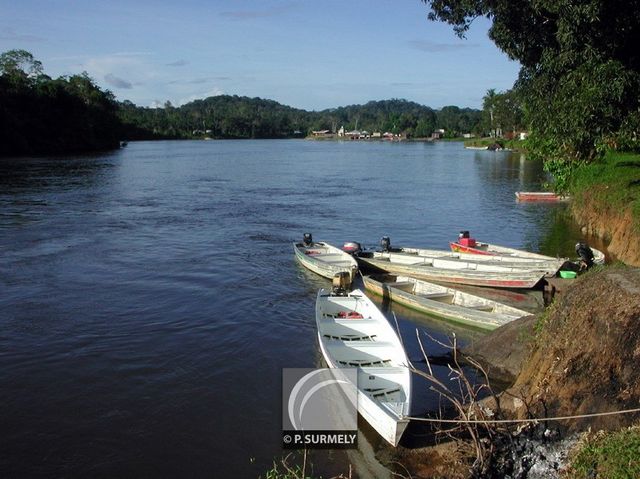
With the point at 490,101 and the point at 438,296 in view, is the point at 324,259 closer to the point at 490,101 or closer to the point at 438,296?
the point at 438,296

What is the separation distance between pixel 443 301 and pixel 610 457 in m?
11.7

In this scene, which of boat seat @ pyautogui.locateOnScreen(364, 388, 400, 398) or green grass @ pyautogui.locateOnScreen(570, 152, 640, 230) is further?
green grass @ pyautogui.locateOnScreen(570, 152, 640, 230)

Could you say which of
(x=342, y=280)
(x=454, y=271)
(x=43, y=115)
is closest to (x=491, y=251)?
(x=454, y=271)

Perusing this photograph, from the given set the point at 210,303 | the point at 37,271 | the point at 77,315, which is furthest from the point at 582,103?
the point at 37,271

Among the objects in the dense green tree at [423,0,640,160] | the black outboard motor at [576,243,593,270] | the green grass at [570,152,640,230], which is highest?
the dense green tree at [423,0,640,160]

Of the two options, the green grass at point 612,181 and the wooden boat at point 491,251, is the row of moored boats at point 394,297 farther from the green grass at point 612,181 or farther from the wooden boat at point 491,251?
the green grass at point 612,181

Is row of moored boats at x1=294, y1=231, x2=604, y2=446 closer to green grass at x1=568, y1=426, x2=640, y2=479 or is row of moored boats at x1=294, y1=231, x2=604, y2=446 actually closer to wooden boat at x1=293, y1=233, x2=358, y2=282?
wooden boat at x1=293, y1=233, x2=358, y2=282

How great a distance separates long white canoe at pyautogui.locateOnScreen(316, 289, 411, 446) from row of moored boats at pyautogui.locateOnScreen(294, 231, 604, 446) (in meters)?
0.02

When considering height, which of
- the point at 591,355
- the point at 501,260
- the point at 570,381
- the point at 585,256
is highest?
the point at 591,355

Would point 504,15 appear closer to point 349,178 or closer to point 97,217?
point 97,217

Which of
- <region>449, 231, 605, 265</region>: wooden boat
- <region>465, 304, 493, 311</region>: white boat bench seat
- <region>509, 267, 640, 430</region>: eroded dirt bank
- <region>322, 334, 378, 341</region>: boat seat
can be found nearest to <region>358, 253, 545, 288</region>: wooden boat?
<region>449, 231, 605, 265</region>: wooden boat

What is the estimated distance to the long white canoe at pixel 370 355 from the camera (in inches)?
434

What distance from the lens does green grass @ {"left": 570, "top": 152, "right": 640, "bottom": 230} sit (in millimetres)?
25156

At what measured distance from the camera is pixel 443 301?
63.8ft
